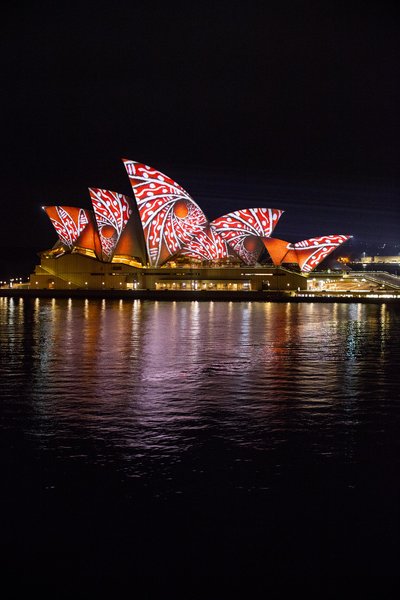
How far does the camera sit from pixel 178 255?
206ft

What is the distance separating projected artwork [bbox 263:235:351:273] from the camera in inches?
2485

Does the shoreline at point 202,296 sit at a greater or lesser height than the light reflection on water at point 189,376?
greater

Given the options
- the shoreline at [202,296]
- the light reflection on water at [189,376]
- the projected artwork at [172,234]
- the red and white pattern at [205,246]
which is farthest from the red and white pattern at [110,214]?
the light reflection on water at [189,376]

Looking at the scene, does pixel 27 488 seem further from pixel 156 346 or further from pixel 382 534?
pixel 156 346

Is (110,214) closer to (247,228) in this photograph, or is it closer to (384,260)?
(247,228)

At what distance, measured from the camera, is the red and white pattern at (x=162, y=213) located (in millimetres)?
53250

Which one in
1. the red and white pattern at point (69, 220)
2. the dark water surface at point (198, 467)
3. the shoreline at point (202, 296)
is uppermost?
the red and white pattern at point (69, 220)

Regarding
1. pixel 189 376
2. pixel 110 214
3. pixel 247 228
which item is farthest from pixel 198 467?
pixel 247 228

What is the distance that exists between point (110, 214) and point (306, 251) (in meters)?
18.4

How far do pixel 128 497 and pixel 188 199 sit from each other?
50.2 metres

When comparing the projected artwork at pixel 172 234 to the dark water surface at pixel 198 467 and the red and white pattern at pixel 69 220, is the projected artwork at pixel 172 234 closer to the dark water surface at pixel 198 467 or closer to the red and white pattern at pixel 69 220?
the red and white pattern at pixel 69 220

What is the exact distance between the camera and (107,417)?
1114 cm

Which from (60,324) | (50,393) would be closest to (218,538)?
(50,393)

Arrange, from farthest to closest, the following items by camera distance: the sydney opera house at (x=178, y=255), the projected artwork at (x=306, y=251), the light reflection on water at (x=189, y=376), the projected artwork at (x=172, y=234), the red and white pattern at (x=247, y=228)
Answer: the projected artwork at (x=306, y=251) < the red and white pattern at (x=247, y=228) < the sydney opera house at (x=178, y=255) < the projected artwork at (x=172, y=234) < the light reflection on water at (x=189, y=376)
